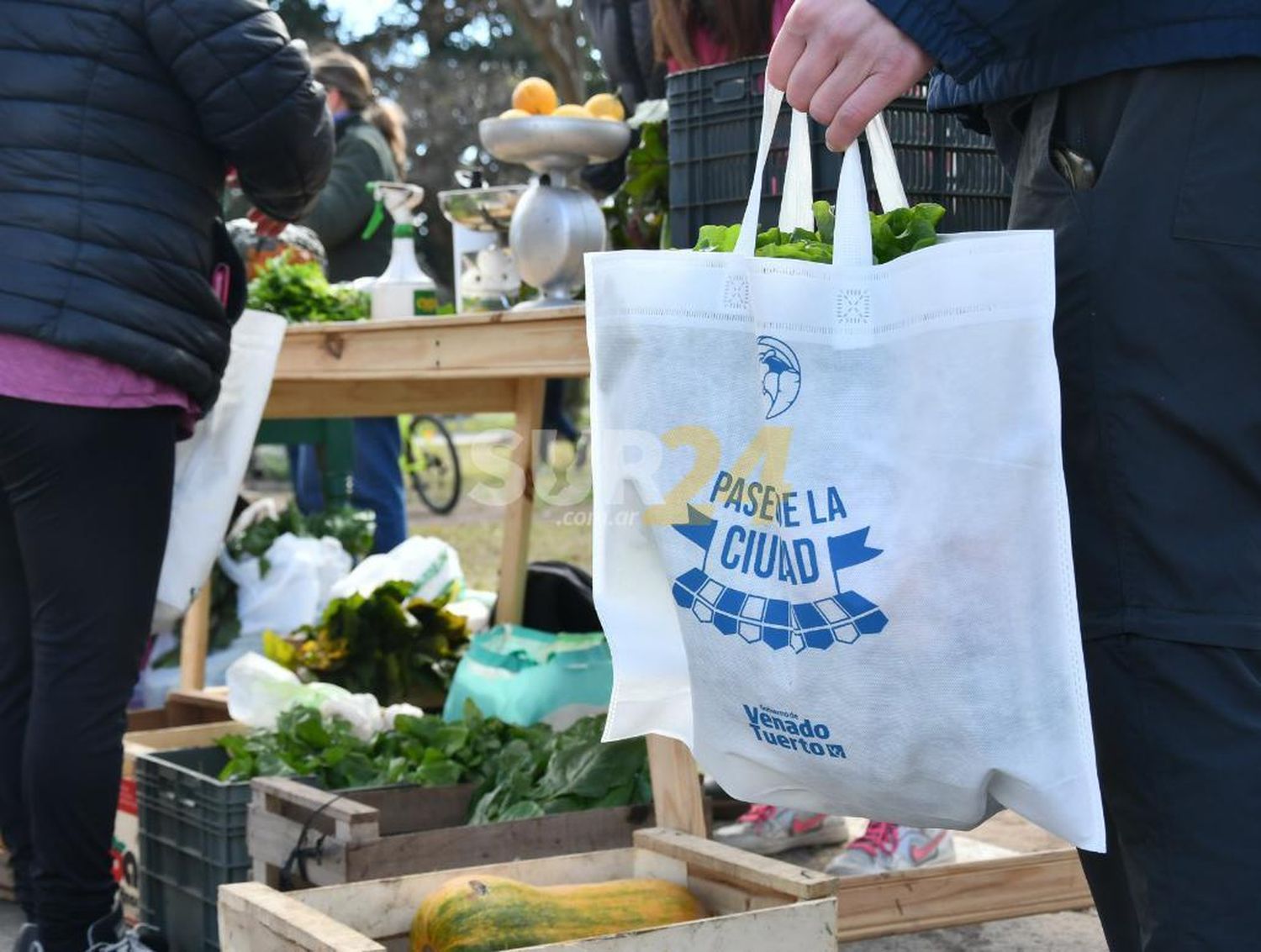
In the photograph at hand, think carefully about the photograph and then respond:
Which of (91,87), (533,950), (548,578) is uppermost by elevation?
(91,87)

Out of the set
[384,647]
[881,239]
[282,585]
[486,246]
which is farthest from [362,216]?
[881,239]

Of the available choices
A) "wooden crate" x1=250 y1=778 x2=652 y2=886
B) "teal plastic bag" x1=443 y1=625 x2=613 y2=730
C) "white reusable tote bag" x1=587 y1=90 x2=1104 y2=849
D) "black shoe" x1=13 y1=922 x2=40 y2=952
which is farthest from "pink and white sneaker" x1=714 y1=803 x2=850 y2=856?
"white reusable tote bag" x1=587 y1=90 x2=1104 y2=849

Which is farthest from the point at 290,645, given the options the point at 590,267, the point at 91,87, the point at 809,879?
the point at 590,267

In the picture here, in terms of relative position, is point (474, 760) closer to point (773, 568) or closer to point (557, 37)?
point (773, 568)

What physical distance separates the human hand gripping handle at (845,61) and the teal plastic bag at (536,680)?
1.93 metres

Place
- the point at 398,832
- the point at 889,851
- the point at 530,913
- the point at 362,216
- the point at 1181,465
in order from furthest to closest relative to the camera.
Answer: the point at 362,216 → the point at 889,851 → the point at 398,832 → the point at 530,913 → the point at 1181,465

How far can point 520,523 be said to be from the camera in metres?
3.71

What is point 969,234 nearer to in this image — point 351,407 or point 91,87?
point 91,87

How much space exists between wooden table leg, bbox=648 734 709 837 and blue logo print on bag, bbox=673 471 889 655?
1.01 meters

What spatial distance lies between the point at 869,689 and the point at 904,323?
285 millimetres

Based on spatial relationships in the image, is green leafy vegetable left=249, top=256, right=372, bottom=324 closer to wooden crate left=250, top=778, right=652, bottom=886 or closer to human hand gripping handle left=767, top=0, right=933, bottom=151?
wooden crate left=250, top=778, right=652, bottom=886

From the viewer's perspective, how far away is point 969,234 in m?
1.28

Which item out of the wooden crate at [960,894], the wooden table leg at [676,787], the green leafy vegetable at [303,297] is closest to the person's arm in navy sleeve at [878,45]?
the wooden table leg at [676,787]

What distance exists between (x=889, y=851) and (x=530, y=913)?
3.32 feet
